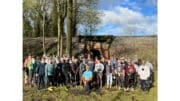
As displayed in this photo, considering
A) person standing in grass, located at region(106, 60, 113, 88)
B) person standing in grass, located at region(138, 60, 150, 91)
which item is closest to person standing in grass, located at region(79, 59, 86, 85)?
person standing in grass, located at region(106, 60, 113, 88)

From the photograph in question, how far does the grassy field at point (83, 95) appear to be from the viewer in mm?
1844

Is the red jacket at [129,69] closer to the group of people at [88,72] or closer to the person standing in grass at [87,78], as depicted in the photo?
the group of people at [88,72]

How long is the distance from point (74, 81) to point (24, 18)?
40 cm

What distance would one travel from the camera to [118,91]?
186 cm

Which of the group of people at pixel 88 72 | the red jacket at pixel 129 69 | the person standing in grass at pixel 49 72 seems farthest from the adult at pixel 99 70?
the person standing in grass at pixel 49 72

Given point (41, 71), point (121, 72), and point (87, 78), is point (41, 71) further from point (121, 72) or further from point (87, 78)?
point (121, 72)

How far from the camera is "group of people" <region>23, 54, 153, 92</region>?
1842 millimetres

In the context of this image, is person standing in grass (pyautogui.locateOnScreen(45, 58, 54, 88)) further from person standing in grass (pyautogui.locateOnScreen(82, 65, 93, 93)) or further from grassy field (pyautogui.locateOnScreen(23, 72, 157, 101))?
person standing in grass (pyautogui.locateOnScreen(82, 65, 93, 93))

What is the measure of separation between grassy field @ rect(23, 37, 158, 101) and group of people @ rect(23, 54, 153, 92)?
0.08 ft

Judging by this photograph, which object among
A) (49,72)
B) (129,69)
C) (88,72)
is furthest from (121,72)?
(49,72)

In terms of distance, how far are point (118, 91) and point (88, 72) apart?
17 centimetres
